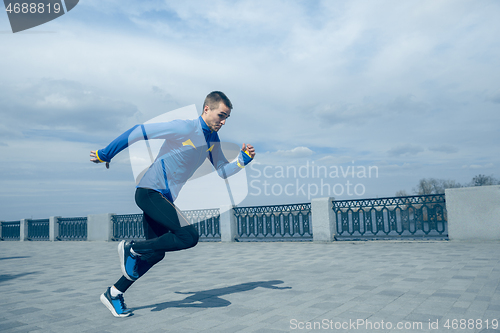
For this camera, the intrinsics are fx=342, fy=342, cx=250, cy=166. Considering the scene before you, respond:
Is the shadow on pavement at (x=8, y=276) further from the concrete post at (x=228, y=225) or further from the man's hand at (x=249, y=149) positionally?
the concrete post at (x=228, y=225)

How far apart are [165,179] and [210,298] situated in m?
1.61

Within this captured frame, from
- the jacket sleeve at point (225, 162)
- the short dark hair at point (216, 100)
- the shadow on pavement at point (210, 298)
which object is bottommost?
the shadow on pavement at point (210, 298)

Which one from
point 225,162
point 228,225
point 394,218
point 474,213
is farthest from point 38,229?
point 474,213

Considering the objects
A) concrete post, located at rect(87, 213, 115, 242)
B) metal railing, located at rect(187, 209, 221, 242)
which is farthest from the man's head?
concrete post, located at rect(87, 213, 115, 242)

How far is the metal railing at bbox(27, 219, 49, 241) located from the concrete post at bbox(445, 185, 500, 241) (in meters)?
20.3

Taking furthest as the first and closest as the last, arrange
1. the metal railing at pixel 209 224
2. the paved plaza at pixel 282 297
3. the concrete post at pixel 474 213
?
1. the metal railing at pixel 209 224
2. the concrete post at pixel 474 213
3. the paved plaza at pixel 282 297

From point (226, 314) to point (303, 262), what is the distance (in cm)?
382

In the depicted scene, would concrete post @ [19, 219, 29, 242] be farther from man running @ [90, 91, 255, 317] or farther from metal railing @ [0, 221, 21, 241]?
man running @ [90, 91, 255, 317]

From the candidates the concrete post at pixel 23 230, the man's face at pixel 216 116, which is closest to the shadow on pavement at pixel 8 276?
the man's face at pixel 216 116

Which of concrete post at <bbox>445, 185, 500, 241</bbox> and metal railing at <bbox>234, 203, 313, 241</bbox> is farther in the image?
metal railing at <bbox>234, 203, 313, 241</bbox>

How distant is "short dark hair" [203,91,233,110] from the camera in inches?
150

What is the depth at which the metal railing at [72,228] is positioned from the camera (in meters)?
18.1

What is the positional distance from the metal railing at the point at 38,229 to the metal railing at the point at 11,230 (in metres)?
1.30

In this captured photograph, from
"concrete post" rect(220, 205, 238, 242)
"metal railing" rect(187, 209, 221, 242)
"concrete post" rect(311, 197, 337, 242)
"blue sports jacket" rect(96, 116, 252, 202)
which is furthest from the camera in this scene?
"metal railing" rect(187, 209, 221, 242)
